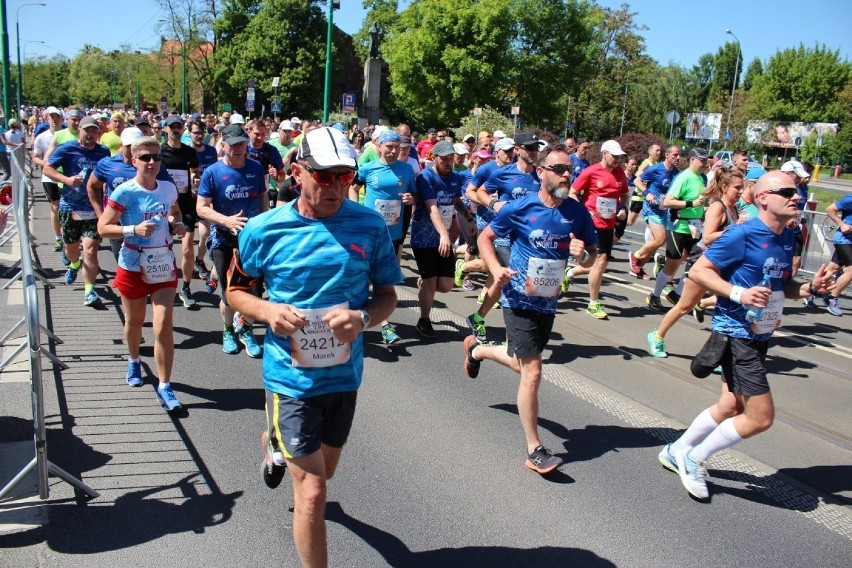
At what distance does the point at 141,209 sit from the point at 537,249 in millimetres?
3038

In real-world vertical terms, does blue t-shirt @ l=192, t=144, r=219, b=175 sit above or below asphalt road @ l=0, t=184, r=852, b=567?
above

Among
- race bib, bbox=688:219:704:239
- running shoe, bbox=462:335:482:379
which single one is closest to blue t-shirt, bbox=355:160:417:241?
running shoe, bbox=462:335:482:379

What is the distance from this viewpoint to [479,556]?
3631mm

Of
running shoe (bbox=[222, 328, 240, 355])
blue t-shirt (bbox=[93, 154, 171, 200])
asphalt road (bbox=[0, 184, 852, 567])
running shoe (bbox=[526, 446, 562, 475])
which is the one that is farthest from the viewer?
running shoe (bbox=[222, 328, 240, 355])

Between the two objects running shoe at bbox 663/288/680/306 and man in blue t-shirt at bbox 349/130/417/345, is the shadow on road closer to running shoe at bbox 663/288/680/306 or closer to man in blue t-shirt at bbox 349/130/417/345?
man in blue t-shirt at bbox 349/130/417/345

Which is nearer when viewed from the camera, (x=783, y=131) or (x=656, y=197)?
(x=656, y=197)

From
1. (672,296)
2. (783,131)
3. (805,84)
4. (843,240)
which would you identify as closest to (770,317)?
(672,296)

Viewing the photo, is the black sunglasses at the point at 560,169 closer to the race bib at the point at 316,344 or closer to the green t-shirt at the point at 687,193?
the race bib at the point at 316,344

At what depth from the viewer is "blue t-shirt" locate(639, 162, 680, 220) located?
10.4m

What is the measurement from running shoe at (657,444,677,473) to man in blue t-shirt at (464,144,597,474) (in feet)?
2.67

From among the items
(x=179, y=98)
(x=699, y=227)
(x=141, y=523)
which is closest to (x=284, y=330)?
(x=141, y=523)

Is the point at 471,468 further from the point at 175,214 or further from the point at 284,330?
the point at 175,214

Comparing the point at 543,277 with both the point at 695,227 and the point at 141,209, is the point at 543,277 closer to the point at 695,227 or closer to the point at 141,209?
the point at 141,209

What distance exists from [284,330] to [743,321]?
2909mm
